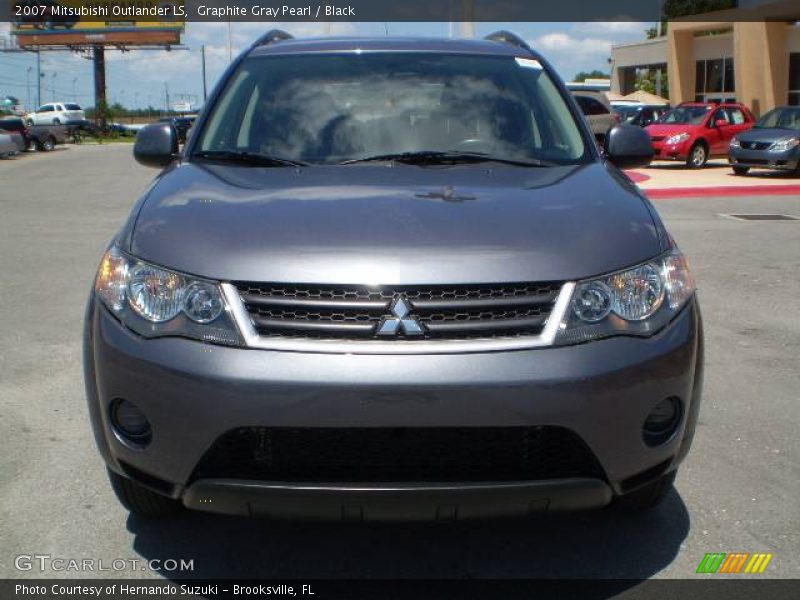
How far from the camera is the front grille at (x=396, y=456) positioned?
106 inches

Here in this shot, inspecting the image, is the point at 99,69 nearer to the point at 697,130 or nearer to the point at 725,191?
the point at 697,130

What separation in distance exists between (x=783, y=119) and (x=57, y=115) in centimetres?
5320

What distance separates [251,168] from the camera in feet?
11.9

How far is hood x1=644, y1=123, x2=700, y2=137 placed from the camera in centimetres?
2484

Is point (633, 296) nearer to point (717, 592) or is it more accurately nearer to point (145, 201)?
point (717, 592)

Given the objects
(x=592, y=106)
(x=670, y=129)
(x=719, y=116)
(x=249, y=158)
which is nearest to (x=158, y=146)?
(x=249, y=158)

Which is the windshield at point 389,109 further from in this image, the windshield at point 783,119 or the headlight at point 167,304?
the windshield at point 783,119

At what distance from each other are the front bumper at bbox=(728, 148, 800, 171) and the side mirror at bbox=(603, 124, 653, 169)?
18075 millimetres

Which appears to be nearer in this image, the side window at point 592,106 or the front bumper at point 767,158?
the front bumper at point 767,158

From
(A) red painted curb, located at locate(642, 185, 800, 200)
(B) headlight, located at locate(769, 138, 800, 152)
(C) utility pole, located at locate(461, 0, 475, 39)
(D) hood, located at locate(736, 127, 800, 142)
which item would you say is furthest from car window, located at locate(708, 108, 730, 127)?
(C) utility pole, located at locate(461, 0, 475, 39)

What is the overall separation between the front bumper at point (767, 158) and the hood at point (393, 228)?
1906cm

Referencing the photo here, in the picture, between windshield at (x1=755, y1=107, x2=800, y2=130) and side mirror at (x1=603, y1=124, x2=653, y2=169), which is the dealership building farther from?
side mirror at (x1=603, y1=124, x2=653, y2=169)

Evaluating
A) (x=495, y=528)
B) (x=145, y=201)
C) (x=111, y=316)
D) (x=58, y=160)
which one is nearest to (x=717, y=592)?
(x=495, y=528)

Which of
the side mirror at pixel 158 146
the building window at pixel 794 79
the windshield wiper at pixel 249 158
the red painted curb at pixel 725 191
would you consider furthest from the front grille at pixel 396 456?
the building window at pixel 794 79
